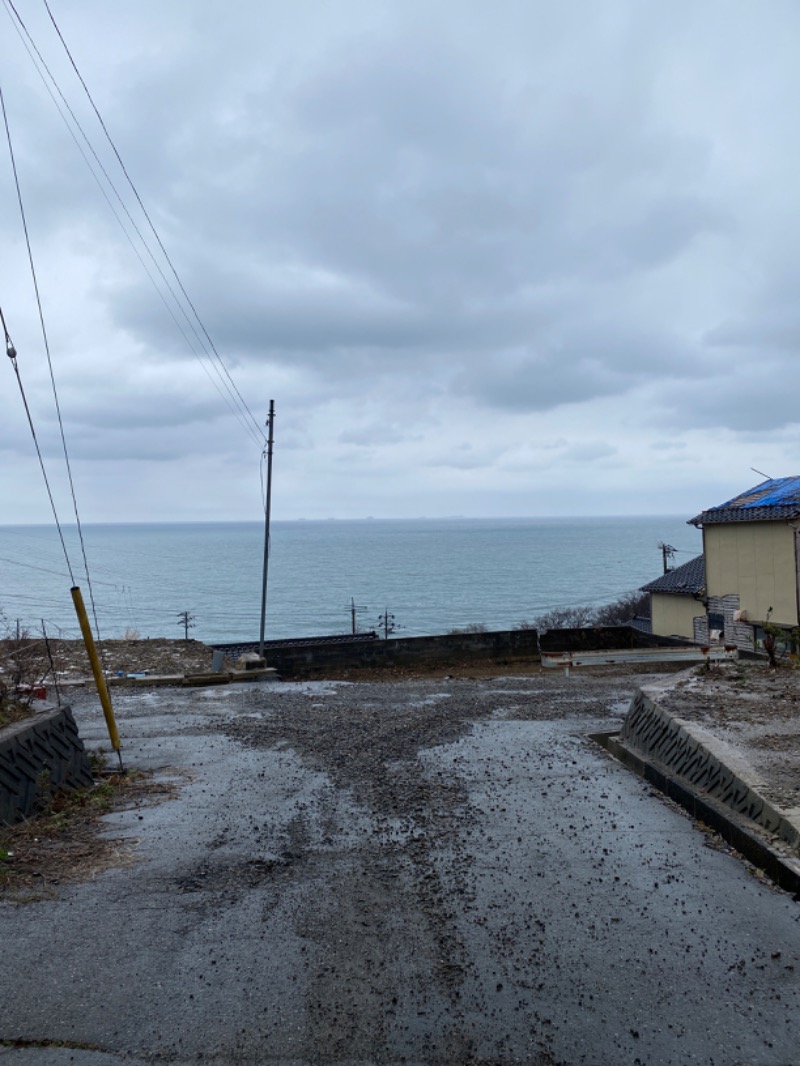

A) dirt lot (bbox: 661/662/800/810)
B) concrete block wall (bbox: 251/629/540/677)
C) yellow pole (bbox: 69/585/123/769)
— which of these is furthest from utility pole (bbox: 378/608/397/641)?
yellow pole (bbox: 69/585/123/769)

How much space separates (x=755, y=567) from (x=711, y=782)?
14.7 m

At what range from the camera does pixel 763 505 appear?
20.1m

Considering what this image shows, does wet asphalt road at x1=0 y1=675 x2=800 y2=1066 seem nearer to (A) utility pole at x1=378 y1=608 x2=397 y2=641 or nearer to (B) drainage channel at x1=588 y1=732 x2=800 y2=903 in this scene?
(B) drainage channel at x1=588 y1=732 x2=800 y2=903

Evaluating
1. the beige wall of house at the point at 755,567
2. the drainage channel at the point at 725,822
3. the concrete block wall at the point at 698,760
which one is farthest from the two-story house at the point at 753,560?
the drainage channel at the point at 725,822

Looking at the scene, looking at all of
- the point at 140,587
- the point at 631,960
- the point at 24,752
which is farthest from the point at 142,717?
the point at 140,587

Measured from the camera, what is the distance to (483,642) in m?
26.2

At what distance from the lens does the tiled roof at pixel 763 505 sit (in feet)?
63.1

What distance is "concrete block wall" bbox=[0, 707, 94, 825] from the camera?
6684mm

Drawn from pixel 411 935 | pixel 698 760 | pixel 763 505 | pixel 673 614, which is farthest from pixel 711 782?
pixel 673 614

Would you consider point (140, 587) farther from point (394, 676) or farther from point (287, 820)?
point (287, 820)

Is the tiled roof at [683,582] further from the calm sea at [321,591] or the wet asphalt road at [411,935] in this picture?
the wet asphalt road at [411,935]

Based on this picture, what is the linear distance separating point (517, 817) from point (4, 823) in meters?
4.13

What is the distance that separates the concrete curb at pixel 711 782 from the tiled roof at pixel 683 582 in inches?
969

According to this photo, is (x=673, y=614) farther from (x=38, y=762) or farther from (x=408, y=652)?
(x=38, y=762)
